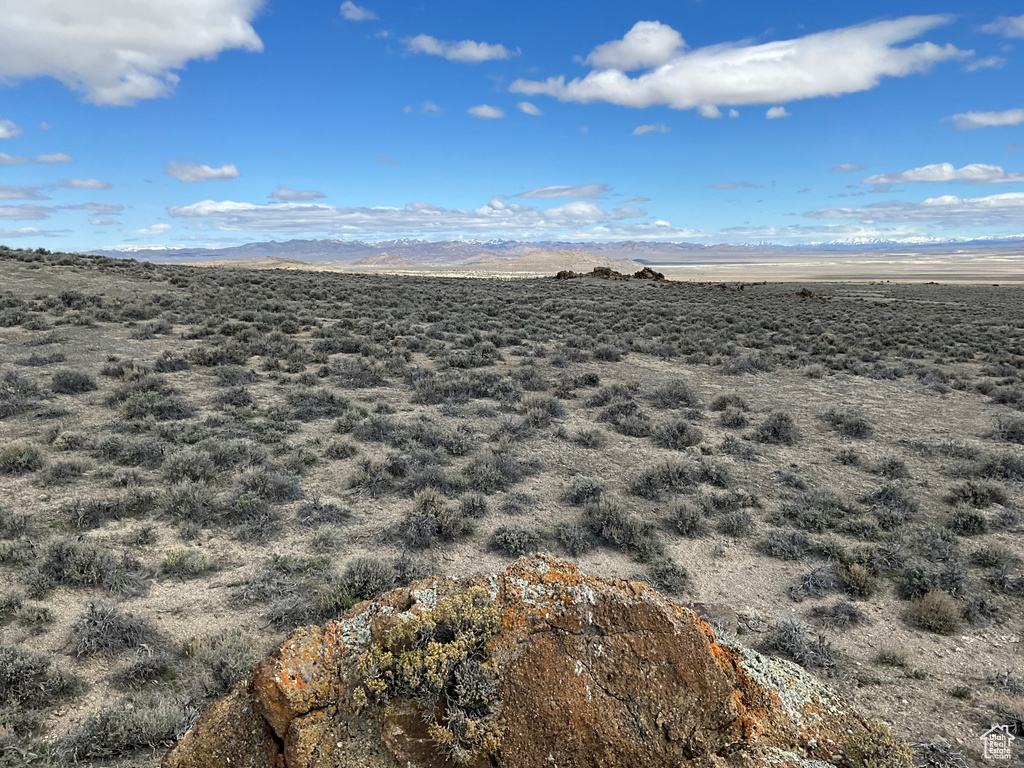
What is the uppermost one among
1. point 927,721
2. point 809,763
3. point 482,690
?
point 482,690

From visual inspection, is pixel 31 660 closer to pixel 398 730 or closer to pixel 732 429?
pixel 398 730

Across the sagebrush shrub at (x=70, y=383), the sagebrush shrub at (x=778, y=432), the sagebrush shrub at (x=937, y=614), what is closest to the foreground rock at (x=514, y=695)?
the sagebrush shrub at (x=937, y=614)

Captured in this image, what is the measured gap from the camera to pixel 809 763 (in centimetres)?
279

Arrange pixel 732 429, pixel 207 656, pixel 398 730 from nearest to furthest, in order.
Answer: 1. pixel 398 730
2. pixel 207 656
3. pixel 732 429

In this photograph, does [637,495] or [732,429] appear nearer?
[637,495]

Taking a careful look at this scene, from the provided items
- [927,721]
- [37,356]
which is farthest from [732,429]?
[37,356]

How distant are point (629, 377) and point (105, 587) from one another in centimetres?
1255

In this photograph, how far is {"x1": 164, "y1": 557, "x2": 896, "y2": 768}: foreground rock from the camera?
8.66 ft

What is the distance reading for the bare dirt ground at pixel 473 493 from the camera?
461 cm
